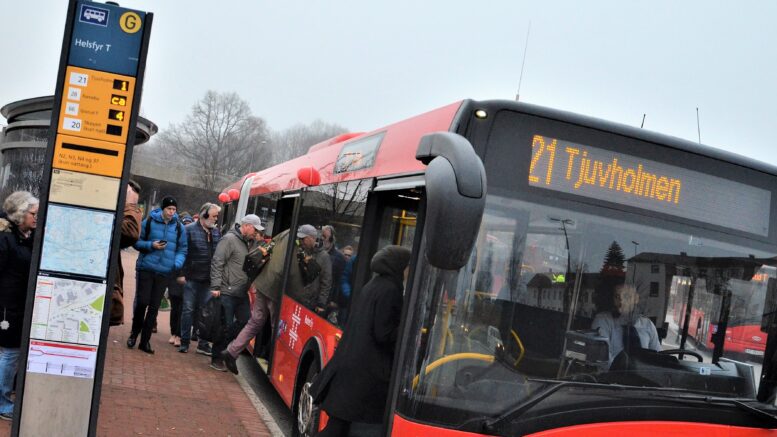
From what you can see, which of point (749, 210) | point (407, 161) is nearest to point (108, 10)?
point (407, 161)

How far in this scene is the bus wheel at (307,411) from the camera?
20.5 ft

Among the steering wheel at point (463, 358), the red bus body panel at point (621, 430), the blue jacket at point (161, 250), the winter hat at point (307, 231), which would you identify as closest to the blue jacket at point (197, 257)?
the blue jacket at point (161, 250)

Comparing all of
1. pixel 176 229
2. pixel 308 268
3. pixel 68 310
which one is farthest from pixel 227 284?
pixel 68 310

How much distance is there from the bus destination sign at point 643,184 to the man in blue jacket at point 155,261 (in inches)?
269

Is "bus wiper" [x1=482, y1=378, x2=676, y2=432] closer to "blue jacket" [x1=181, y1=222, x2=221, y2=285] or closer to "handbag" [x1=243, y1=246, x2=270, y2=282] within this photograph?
"handbag" [x1=243, y1=246, x2=270, y2=282]

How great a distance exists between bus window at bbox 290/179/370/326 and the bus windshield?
6.48 ft

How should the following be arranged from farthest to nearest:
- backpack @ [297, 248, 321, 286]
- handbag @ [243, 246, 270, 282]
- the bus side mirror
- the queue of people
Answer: handbag @ [243, 246, 270, 282] → backpack @ [297, 248, 321, 286] → the queue of people → the bus side mirror

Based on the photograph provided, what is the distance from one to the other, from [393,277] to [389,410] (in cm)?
90

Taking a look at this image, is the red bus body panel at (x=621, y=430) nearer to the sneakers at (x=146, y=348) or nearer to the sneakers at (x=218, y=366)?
the sneakers at (x=218, y=366)

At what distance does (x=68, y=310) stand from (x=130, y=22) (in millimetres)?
1780

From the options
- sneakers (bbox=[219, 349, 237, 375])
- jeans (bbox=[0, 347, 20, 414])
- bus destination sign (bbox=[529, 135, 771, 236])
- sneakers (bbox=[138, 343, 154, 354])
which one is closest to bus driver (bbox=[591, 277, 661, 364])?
bus destination sign (bbox=[529, 135, 771, 236])

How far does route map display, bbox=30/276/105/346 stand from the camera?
16.5ft

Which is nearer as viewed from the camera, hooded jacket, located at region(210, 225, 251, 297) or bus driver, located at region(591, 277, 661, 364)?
bus driver, located at region(591, 277, 661, 364)

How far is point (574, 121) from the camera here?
4.30 m
